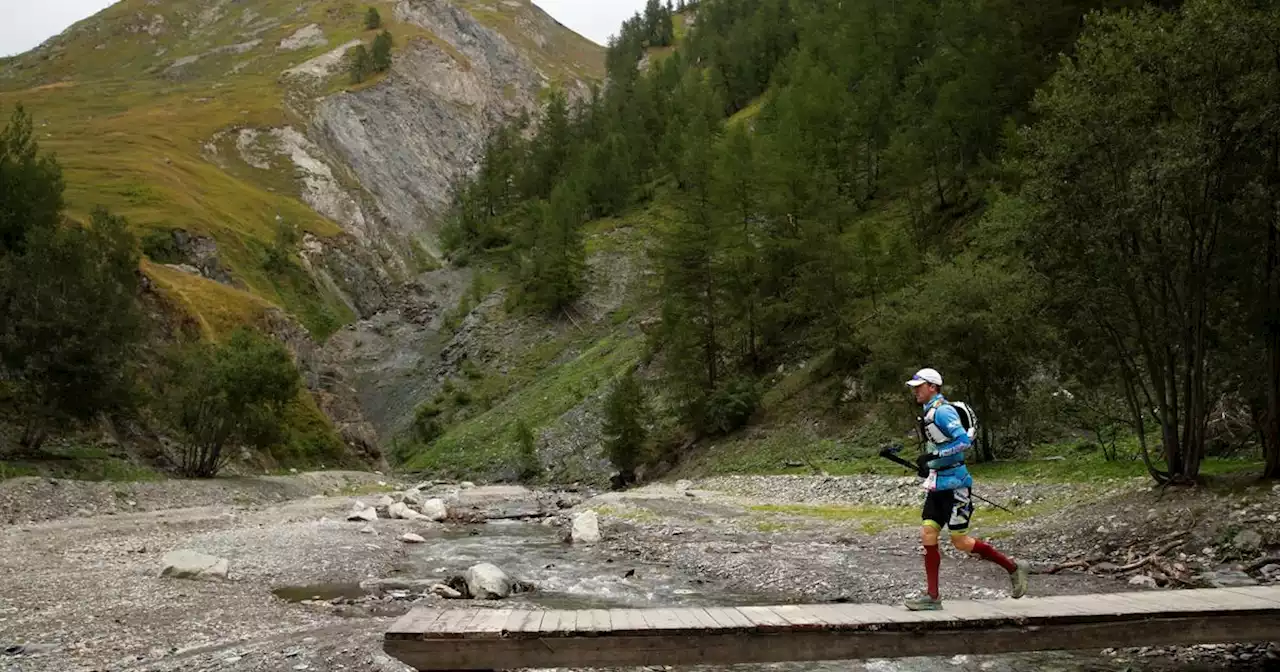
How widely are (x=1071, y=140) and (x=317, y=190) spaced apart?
122 metres

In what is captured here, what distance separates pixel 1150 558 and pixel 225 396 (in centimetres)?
4039

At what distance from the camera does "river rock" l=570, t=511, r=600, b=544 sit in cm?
2522

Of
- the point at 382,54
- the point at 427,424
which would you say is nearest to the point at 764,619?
the point at 427,424

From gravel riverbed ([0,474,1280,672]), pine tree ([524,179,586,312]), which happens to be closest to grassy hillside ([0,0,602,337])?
pine tree ([524,179,586,312])

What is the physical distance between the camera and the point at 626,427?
153 ft

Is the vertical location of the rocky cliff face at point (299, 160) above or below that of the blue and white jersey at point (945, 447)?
above

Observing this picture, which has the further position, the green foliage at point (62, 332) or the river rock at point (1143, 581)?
the green foliage at point (62, 332)

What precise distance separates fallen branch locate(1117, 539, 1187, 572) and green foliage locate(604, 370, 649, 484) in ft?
111

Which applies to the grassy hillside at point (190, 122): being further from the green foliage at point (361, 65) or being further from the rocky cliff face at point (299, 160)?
the green foliage at point (361, 65)

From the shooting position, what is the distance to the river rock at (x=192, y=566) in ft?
55.7

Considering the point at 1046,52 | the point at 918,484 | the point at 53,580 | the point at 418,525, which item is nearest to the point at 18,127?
the point at 418,525

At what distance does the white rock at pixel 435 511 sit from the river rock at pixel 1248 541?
28.0m

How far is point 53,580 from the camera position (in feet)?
52.8

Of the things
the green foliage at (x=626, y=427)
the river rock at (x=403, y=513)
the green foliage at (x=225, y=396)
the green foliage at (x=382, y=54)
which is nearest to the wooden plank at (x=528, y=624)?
the river rock at (x=403, y=513)
